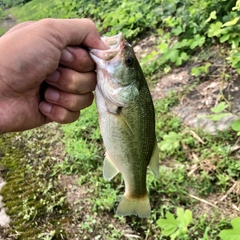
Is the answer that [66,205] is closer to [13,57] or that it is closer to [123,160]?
[123,160]

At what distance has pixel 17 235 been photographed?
126 inches

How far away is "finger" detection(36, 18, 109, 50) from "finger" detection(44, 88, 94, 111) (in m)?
0.38

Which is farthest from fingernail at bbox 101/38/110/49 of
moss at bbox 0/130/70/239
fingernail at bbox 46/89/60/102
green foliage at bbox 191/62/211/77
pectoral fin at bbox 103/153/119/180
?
green foliage at bbox 191/62/211/77

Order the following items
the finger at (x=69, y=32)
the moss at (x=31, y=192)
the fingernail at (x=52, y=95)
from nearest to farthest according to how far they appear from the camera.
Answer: the finger at (x=69, y=32)
the fingernail at (x=52, y=95)
the moss at (x=31, y=192)

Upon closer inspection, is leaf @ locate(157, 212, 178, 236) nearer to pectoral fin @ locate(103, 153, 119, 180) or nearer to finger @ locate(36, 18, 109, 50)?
pectoral fin @ locate(103, 153, 119, 180)

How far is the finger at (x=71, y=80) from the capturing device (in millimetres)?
2162

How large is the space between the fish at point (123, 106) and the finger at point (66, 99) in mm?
277

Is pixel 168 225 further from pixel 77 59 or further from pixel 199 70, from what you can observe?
pixel 199 70

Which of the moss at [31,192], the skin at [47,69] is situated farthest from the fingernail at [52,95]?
the moss at [31,192]

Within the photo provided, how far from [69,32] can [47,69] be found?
0.25 m

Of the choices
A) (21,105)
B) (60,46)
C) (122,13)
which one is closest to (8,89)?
(21,105)

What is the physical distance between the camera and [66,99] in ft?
7.55

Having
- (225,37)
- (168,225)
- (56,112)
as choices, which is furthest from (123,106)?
(225,37)

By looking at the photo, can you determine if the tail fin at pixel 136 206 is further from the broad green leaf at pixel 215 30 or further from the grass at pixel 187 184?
the broad green leaf at pixel 215 30
